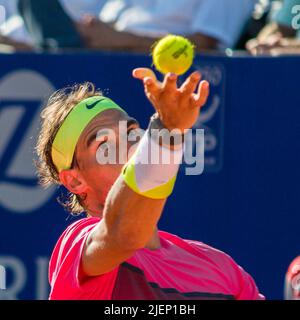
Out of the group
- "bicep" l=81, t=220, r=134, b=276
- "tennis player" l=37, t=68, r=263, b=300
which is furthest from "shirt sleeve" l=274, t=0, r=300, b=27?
"bicep" l=81, t=220, r=134, b=276

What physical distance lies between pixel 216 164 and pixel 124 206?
274 centimetres

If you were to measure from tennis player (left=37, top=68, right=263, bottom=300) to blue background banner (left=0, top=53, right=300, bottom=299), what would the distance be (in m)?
1.86

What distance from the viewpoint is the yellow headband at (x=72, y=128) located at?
287 cm

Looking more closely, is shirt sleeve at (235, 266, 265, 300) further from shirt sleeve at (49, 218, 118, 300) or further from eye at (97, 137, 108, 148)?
eye at (97, 137, 108, 148)

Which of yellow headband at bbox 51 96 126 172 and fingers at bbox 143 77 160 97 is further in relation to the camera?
yellow headband at bbox 51 96 126 172

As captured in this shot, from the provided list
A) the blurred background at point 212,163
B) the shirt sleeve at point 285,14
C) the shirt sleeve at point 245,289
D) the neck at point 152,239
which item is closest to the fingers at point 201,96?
the neck at point 152,239

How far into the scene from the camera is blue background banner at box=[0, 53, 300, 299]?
5.00 meters

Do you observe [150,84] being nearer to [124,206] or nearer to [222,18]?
[124,206]

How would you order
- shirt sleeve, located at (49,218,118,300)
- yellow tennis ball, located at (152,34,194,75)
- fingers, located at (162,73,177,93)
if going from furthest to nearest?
shirt sleeve, located at (49,218,118,300)
yellow tennis ball, located at (152,34,194,75)
fingers, located at (162,73,177,93)

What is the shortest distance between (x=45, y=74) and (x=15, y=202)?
599 mm

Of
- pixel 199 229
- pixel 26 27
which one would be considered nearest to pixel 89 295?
pixel 199 229

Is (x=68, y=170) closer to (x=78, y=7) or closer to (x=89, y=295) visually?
(x=89, y=295)

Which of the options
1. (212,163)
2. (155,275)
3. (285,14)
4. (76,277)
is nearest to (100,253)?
(76,277)

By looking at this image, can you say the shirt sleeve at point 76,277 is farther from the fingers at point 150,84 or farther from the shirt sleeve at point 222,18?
the shirt sleeve at point 222,18
